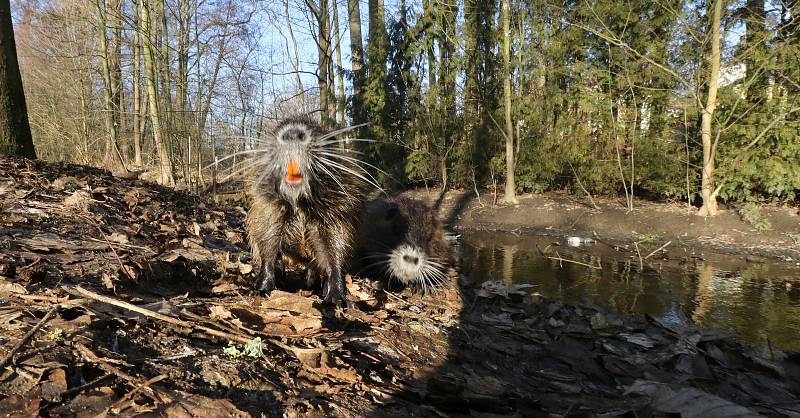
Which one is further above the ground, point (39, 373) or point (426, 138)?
point (426, 138)

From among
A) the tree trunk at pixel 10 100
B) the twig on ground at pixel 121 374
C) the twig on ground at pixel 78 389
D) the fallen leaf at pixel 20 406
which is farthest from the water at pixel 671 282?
the tree trunk at pixel 10 100

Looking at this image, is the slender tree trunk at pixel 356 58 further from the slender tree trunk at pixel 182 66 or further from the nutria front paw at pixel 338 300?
the nutria front paw at pixel 338 300

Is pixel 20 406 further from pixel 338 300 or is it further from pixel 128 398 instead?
pixel 338 300

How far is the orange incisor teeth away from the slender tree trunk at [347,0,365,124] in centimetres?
1640

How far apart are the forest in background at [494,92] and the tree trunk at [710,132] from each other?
0.05m

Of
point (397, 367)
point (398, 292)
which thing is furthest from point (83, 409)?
point (398, 292)

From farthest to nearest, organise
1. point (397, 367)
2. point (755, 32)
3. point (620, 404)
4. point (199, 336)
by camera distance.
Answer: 1. point (755, 32)
2. point (620, 404)
3. point (397, 367)
4. point (199, 336)

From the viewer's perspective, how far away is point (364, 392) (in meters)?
1.78

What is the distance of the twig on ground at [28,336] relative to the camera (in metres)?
1.35

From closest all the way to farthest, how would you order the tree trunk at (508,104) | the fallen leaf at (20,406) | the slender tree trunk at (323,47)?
the fallen leaf at (20,406)
the tree trunk at (508,104)
the slender tree trunk at (323,47)

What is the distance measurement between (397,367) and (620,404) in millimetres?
1213

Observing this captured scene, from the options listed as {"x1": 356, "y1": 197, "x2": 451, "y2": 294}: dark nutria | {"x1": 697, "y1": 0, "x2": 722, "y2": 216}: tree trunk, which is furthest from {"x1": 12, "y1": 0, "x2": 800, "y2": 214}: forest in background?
{"x1": 356, "y1": 197, "x2": 451, "y2": 294}: dark nutria

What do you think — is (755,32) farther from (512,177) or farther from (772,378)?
(772,378)

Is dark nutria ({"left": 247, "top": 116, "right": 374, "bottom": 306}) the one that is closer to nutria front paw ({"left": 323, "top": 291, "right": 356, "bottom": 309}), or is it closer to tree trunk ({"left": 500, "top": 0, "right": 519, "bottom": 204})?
nutria front paw ({"left": 323, "top": 291, "right": 356, "bottom": 309})
